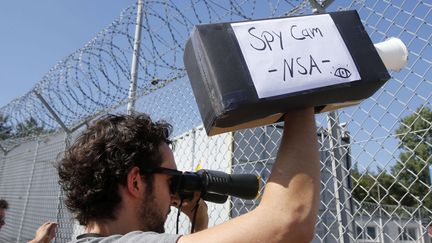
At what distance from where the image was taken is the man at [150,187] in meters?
0.88

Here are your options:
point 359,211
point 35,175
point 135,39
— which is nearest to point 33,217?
point 35,175

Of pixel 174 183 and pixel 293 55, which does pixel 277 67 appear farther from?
pixel 174 183

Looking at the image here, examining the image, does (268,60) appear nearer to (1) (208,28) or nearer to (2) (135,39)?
(1) (208,28)

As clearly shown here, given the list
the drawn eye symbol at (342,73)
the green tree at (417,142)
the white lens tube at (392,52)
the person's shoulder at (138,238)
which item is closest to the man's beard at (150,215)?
the person's shoulder at (138,238)

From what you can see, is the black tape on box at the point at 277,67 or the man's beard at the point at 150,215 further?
the man's beard at the point at 150,215

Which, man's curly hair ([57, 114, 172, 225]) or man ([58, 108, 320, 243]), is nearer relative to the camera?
man ([58, 108, 320, 243])

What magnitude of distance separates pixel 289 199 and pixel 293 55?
32 cm

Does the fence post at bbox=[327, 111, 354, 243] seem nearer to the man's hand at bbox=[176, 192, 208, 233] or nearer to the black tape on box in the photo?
the man's hand at bbox=[176, 192, 208, 233]

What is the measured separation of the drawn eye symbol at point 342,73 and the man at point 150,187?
11 centimetres

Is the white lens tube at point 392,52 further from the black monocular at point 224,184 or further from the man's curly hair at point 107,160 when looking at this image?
the man's curly hair at point 107,160

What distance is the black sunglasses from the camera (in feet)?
4.06

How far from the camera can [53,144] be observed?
6.47 m

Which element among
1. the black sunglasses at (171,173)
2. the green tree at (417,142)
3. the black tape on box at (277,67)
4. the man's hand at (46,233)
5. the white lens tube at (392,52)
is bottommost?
the man's hand at (46,233)

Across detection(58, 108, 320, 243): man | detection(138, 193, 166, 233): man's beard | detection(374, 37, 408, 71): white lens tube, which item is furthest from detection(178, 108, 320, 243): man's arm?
detection(374, 37, 408, 71): white lens tube
